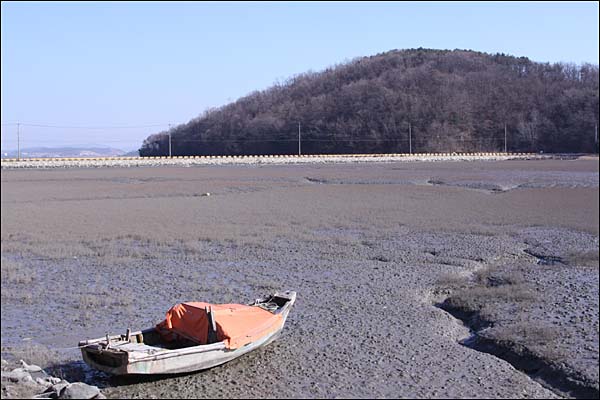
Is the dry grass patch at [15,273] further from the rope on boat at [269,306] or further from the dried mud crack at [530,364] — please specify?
the dried mud crack at [530,364]

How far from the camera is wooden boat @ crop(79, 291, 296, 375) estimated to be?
7195 mm

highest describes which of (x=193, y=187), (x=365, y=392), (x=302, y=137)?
(x=302, y=137)

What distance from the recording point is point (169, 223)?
2073cm

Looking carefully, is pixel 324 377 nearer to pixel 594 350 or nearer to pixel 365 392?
pixel 365 392

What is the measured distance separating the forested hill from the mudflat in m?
2.82

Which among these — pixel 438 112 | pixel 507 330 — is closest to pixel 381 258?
pixel 507 330

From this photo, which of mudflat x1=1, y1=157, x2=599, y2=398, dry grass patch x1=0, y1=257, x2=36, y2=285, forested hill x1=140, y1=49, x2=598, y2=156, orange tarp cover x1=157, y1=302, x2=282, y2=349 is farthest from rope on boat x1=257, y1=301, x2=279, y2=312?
forested hill x1=140, y1=49, x2=598, y2=156

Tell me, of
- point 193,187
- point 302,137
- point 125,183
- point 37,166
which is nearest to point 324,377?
point 193,187

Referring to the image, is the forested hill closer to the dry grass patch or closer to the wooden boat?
the wooden boat

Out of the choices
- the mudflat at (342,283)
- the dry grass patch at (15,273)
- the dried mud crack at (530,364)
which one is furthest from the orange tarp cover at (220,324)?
the dry grass patch at (15,273)

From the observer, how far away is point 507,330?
895 cm

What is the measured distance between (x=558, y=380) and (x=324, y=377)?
263 cm

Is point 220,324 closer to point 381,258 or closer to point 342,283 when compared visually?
point 342,283

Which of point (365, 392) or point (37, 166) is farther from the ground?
point (37, 166)
